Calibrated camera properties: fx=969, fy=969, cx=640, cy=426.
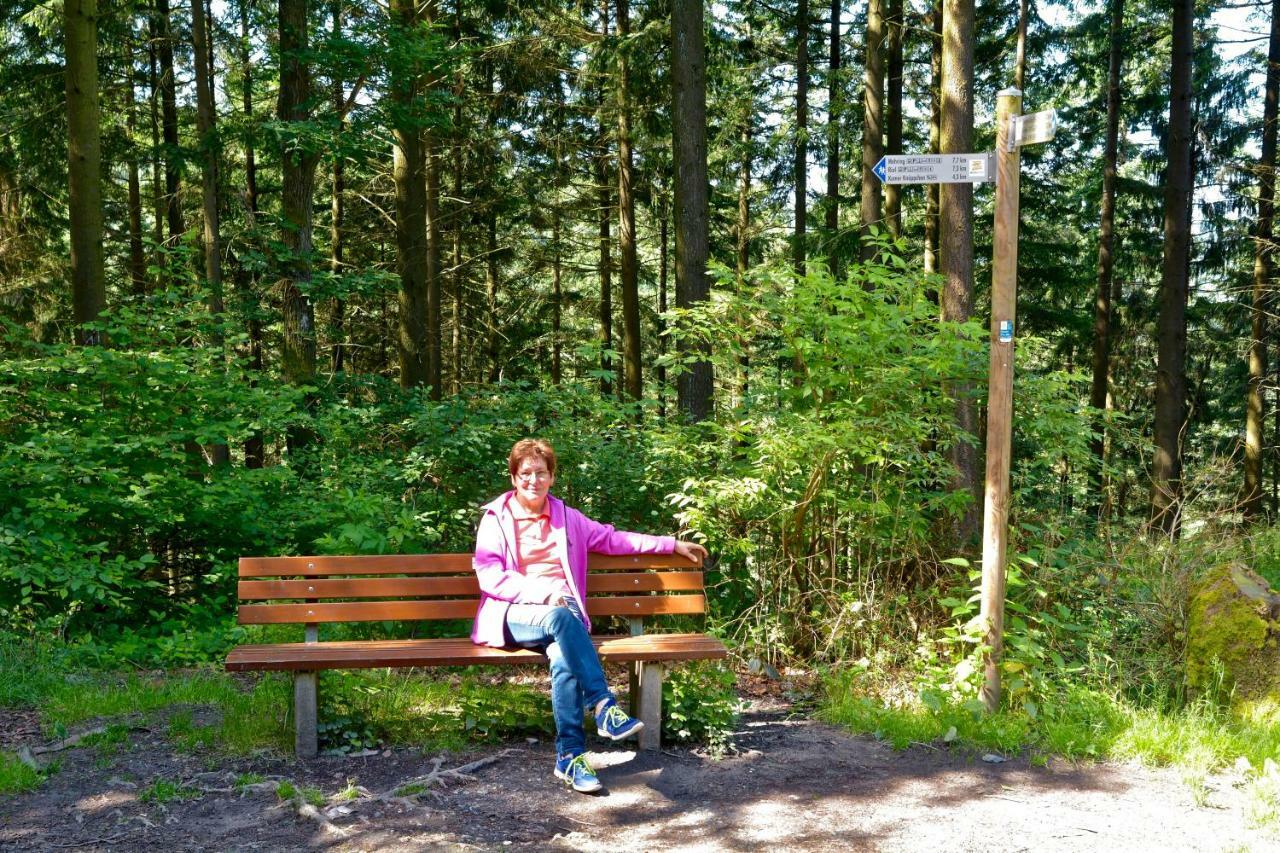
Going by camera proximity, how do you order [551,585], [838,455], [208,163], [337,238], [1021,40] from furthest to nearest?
[337,238] < [1021,40] < [208,163] < [838,455] < [551,585]

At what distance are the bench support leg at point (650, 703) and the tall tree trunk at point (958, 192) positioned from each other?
12.8ft

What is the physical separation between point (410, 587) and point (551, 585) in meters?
0.75

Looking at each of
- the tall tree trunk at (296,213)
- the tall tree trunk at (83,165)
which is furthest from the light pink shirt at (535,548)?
the tall tree trunk at (83,165)

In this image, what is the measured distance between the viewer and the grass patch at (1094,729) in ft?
14.8

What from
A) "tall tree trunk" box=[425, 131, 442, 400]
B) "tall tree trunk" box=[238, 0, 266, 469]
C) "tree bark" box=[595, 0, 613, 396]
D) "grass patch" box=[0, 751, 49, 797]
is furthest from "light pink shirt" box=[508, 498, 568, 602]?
"tree bark" box=[595, 0, 613, 396]

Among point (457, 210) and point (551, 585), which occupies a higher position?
point (457, 210)

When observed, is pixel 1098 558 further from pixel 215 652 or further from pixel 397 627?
pixel 215 652

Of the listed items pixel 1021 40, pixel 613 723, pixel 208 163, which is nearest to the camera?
pixel 613 723

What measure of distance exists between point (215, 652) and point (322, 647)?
6.63 ft

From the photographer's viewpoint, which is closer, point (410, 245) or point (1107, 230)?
point (410, 245)

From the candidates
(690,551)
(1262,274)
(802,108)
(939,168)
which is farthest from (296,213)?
(1262,274)

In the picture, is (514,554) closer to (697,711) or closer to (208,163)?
(697,711)

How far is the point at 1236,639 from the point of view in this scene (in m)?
5.14

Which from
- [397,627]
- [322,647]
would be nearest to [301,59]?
[397,627]
